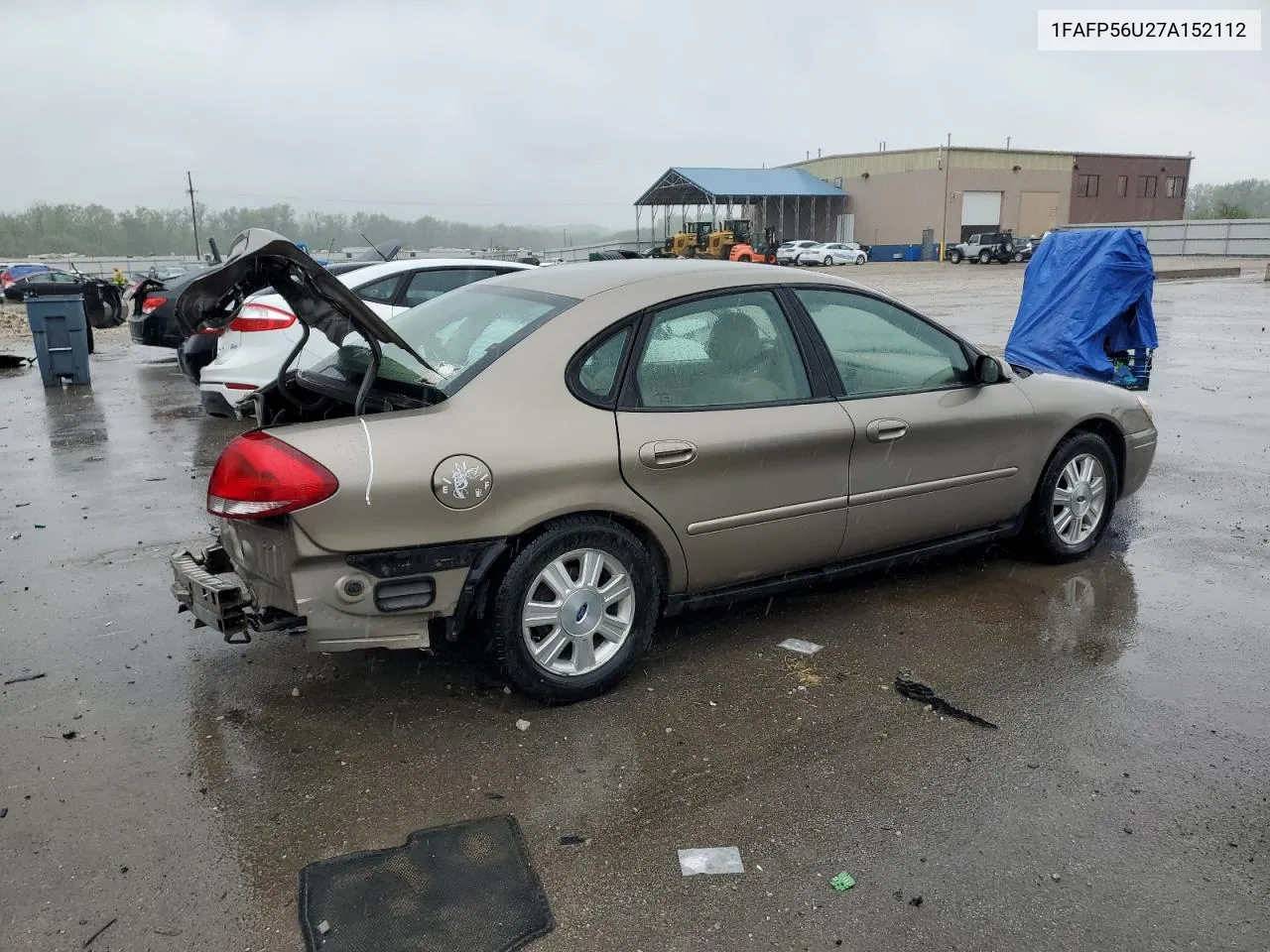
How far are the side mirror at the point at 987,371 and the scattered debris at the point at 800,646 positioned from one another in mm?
1532

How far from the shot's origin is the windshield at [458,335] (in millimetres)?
3705

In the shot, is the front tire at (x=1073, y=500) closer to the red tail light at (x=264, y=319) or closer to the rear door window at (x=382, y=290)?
the rear door window at (x=382, y=290)

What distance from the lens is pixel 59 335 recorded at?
12.5 meters

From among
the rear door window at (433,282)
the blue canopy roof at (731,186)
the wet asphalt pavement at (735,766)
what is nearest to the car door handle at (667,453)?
the wet asphalt pavement at (735,766)

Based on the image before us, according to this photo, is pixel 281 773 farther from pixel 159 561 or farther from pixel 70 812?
pixel 159 561

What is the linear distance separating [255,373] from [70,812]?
203 inches

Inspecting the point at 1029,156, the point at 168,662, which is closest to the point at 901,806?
the point at 168,662

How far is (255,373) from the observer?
7738 mm

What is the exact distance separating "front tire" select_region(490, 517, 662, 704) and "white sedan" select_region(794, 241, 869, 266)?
5054 cm

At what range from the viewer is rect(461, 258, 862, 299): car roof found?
4055 mm

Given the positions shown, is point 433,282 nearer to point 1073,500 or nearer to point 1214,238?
point 1073,500

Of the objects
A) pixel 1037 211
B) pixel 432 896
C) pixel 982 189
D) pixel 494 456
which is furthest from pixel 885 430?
pixel 1037 211

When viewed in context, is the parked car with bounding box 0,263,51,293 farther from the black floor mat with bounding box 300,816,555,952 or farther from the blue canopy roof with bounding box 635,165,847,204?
the black floor mat with bounding box 300,816,555,952

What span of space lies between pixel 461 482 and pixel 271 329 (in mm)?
5270
